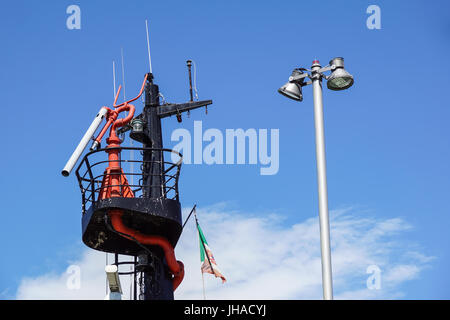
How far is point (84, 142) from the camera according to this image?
24.0 meters

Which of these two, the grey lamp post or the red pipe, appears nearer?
the grey lamp post

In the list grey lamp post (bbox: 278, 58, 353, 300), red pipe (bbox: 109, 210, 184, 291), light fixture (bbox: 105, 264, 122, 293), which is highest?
grey lamp post (bbox: 278, 58, 353, 300)

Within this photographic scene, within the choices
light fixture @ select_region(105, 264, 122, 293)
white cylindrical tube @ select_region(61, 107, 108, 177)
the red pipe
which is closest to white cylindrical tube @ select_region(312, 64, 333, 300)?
white cylindrical tube @ select_region(61, 107, 108, 177)

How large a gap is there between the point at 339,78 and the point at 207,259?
1133 centimetres

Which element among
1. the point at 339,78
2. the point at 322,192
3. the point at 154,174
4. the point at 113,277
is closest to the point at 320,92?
the point at 339,78

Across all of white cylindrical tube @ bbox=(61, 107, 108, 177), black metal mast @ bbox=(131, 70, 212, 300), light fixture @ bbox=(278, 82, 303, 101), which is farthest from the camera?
black metal mast @ bbox=(131, 70, 212, 300)

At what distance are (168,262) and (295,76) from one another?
10.8 m

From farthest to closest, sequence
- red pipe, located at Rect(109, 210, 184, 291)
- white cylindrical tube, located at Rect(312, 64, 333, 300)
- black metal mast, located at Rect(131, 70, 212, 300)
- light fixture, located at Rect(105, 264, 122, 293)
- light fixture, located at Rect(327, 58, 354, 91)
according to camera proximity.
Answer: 1. black metal mast, located at Rect(131, 70, 212, 300)
2. red pipe, located at Rect(109, 210, 184, 291)
3. light fixture, located at Rect(105, 264, 122, 293)
4. light fixture, located at Rect(327, 58, 354, 91)
5. white cylindrical tube, located at Rect(312, 64, 333, 300)

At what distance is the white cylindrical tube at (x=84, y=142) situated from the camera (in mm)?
22487

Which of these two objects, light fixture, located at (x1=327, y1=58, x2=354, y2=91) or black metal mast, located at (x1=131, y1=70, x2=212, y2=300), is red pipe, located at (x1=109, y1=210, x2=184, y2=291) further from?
light fixture, located at (x1=327, y1=58, x2=354, y2=91)

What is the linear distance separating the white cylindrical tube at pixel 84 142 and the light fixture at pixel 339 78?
9.39m

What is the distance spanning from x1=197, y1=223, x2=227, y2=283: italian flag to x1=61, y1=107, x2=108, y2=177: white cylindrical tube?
5408mm

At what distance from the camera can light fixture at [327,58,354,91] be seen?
16.6 m

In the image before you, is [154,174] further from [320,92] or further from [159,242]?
[320,92]
